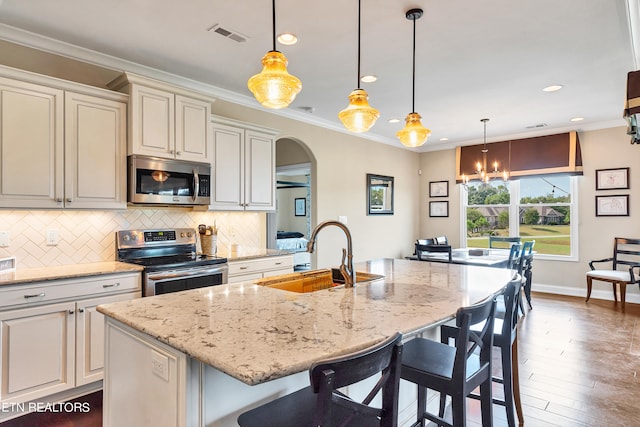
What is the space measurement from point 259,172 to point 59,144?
186cm

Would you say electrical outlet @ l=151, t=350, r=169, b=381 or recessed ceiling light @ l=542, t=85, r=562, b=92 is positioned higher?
recessed ceiling light @ l=542, t=85, r=562, b=92

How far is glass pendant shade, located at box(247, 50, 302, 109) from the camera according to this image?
1800mm

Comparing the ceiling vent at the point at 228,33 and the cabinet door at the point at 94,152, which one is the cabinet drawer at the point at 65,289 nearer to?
the cabinet door at the point at 94,152

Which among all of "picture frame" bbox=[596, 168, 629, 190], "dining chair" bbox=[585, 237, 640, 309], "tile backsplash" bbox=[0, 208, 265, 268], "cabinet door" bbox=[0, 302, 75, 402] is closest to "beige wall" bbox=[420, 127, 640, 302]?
"picture frame" bbox=[596, 168, 629, 190]

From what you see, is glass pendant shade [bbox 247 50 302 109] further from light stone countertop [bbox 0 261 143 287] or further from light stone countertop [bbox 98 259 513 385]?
light stone countertop [bbox 0 261 143 287]

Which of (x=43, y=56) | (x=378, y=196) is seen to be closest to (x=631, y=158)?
(x=378, y=196)

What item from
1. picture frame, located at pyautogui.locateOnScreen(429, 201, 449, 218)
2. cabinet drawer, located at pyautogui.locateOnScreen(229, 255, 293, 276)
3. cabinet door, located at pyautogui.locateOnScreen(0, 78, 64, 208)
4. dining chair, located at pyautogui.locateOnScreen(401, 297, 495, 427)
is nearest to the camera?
dining chair, located at pyautogui.locateOnScreen(401, 297, 495, 427)

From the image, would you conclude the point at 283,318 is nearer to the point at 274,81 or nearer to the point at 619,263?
the point at 274,81

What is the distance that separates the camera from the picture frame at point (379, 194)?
19.8ft

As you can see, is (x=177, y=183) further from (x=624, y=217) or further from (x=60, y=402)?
(x=624, y=217)

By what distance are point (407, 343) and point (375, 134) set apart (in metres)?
4.74

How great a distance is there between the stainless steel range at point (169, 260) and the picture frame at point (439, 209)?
5070mm

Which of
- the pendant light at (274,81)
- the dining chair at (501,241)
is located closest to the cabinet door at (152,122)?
the pendant light at (274,81)

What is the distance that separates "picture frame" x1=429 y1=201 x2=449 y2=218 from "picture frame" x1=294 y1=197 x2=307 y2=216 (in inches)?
163
